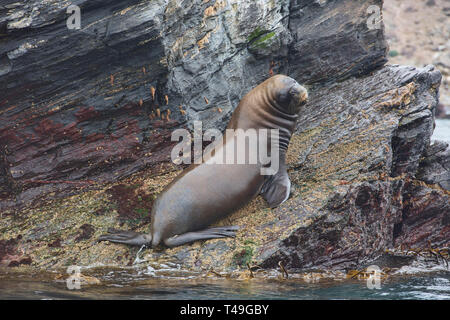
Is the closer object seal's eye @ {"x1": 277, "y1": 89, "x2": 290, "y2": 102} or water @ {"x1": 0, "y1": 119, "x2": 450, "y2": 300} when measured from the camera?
water @ {"x1": 0, "y1": 119, "x2": 450, "y2": 300}

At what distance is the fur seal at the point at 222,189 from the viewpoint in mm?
5875

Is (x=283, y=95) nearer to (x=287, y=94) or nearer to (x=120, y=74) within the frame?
(x=287, y=94)

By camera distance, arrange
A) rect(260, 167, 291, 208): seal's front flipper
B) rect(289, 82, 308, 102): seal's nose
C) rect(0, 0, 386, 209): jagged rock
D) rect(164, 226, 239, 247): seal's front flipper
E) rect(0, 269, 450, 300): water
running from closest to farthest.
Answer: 1. rect(0, 269, 450, 300): water
2. rect(164, 226, 239, 247): seal's front flipper
3. rect(260, 167, 291, 208): seal's front flipper
4. rect(0, 0, 386, 209): jagged rock
5. rect(289, 82, 308, 102): seal's nose

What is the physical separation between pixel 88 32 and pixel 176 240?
266 centimetres

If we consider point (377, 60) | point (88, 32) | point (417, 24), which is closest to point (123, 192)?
point (88, 32)

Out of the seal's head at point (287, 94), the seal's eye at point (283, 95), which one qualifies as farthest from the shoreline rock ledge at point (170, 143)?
the seal's eye at point (283, 95)

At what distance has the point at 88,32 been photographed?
6301 millimetres

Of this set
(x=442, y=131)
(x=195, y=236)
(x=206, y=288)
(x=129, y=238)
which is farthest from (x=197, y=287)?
(x=442, y=131)

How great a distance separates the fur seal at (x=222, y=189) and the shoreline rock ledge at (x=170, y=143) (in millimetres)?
158

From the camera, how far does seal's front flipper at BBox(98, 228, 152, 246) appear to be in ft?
19.2

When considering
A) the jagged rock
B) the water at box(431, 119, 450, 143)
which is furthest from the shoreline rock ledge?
the water at box(431, 119, 450, 143)

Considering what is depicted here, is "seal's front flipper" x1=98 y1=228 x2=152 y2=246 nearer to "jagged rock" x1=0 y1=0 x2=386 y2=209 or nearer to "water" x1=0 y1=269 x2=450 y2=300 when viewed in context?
"water" x1=0 y1=269 x2=450 y2=300

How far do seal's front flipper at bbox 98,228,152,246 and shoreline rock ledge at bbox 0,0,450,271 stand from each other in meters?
0.10

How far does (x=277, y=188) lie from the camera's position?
6273mm
